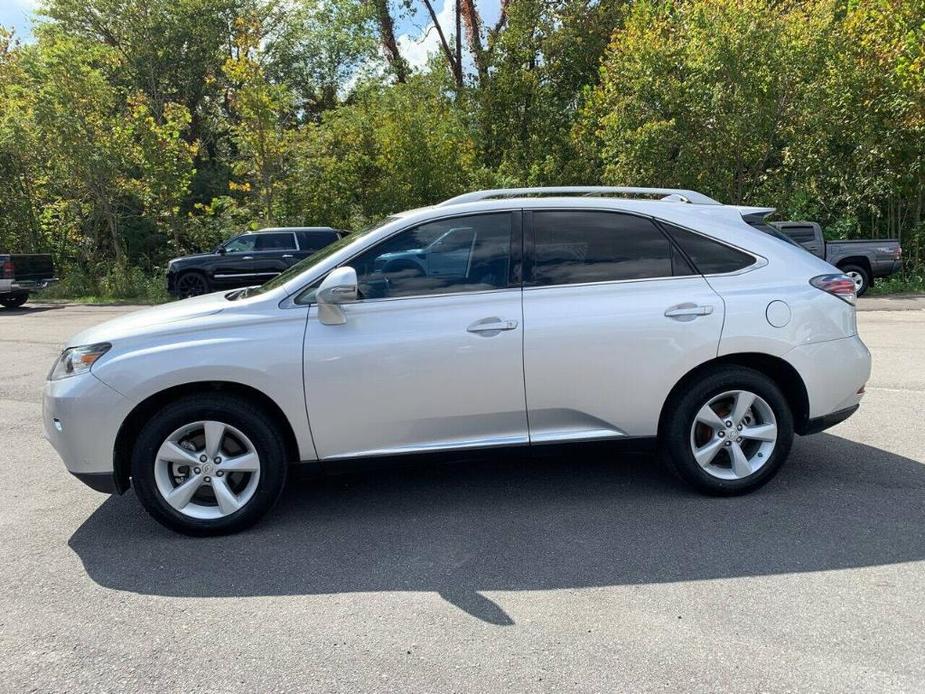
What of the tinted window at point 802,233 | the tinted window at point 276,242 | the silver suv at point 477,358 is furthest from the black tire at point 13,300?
the tinted window at point 802,233

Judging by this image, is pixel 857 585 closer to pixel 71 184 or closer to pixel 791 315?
pixel 791 315

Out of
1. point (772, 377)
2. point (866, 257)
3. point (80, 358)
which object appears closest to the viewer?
point (80, 358)

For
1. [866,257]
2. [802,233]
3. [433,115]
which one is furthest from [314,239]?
[866,257]

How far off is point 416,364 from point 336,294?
0.56 m

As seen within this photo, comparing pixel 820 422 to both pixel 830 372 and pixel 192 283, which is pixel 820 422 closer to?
pixel 830 372

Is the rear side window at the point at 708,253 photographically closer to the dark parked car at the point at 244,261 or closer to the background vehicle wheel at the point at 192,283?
the dark parked car at the point at 244,261

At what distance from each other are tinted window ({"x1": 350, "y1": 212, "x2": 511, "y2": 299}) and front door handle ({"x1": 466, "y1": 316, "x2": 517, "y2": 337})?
23 centimetres

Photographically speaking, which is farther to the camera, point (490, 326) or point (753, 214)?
point (753, 214)

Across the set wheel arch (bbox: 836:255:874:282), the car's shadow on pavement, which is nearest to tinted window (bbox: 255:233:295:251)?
wheel arch (bbox: 836:255:874:282)

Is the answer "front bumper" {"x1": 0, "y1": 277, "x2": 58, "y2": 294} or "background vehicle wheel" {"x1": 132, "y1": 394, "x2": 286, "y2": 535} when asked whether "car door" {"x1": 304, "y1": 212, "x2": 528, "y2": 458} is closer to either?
"background vehicle wheel" {"x1": 132, "y1": 394, "x2": 286, "y2": 535}

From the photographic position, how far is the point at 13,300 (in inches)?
790

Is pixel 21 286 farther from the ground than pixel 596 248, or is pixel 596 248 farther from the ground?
pixel 596 248

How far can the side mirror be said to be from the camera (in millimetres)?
3855

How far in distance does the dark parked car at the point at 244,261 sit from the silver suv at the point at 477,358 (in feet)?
48.8
